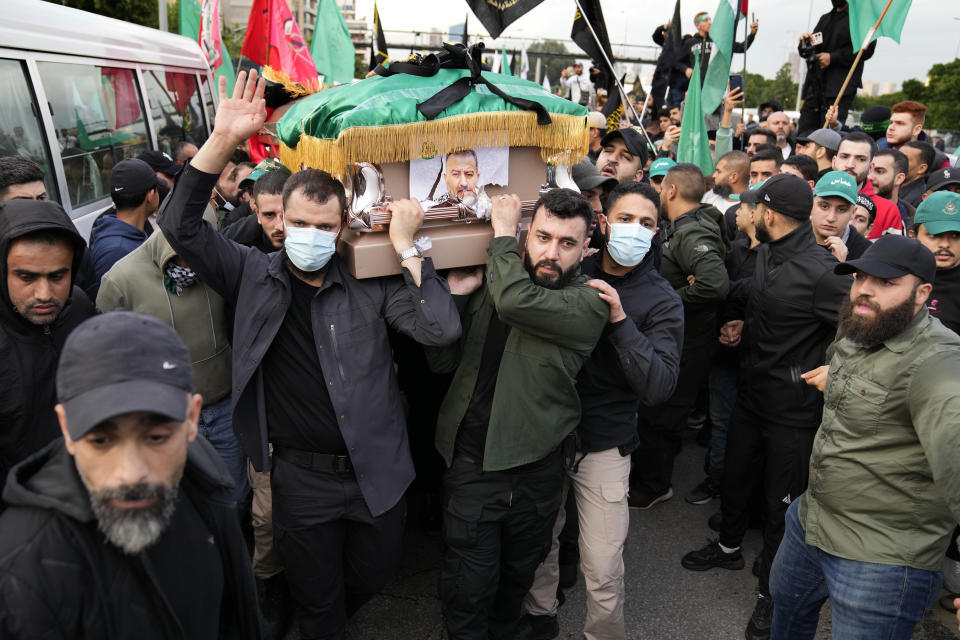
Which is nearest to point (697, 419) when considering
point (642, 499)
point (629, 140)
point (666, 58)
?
point (642, 499)

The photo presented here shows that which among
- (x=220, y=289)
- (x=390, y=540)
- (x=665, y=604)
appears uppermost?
(x=220, y=289)

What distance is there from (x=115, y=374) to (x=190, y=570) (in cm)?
57

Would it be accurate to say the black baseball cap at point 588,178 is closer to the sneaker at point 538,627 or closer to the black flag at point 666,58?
the sneaker at point 538,627

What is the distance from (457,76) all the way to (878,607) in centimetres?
267

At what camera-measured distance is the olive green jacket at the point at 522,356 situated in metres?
2.62

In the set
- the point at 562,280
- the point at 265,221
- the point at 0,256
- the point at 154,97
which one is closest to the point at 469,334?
the point at 562,280

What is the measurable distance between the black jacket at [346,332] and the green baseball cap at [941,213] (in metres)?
2.70

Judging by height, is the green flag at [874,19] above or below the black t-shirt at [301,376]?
above

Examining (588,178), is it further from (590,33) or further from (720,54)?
(720,54)

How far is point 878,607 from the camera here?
2.46 m

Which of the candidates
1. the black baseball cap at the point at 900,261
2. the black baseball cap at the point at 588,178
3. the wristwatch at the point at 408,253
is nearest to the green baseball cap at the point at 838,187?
the black baseball cap at the point at 588,178

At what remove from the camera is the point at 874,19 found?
6.38 meters

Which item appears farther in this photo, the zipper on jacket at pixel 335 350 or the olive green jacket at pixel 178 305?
the olive green jacket at pixel 178 305

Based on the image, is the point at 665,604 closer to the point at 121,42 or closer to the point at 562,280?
the point at 562,280
